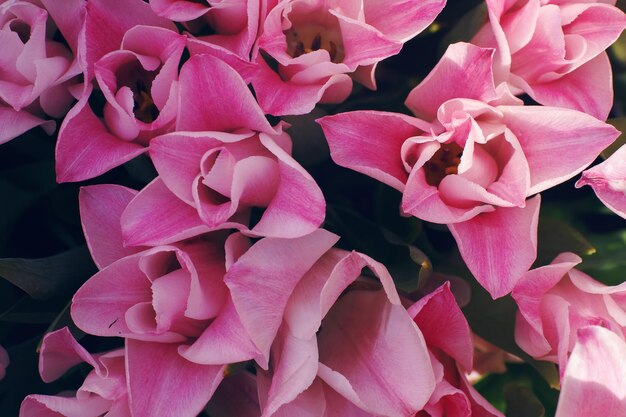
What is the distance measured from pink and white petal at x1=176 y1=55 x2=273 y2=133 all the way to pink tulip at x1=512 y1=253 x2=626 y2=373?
164 millimetres

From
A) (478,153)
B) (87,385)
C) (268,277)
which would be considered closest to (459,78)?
(478,153)

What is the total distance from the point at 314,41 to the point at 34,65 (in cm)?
16

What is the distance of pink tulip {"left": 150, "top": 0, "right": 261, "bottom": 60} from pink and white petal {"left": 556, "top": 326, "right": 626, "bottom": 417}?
0.22m

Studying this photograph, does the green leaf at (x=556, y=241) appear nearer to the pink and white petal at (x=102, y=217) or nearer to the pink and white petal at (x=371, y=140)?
the pink and white petal at (x=371, y=140)

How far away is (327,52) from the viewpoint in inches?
15.6

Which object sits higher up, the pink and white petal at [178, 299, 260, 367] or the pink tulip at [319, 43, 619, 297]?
the pink tulip at [319, 43, 619, 297]

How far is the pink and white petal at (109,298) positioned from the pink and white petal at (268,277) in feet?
0.20

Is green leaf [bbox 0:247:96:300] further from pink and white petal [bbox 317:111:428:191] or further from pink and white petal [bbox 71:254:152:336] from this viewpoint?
pink and white petal [bbox 317:111:428:191]

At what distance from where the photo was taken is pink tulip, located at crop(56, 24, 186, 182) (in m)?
0.39

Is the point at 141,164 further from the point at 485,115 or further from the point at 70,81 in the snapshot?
the point at 485,115

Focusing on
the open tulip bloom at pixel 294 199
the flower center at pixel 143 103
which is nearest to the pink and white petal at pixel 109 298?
the open tulip bloom at pixel 294 199

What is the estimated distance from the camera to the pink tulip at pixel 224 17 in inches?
15.3

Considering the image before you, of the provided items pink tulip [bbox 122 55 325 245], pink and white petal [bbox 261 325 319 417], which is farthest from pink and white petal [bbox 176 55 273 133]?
pink and white petal [bbox 261 325 319 417]

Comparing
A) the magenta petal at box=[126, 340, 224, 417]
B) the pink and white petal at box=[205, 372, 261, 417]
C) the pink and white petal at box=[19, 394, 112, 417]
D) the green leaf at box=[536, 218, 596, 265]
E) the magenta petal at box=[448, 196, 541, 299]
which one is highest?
the magenta petal at box=[448, 196, 541, 299]
